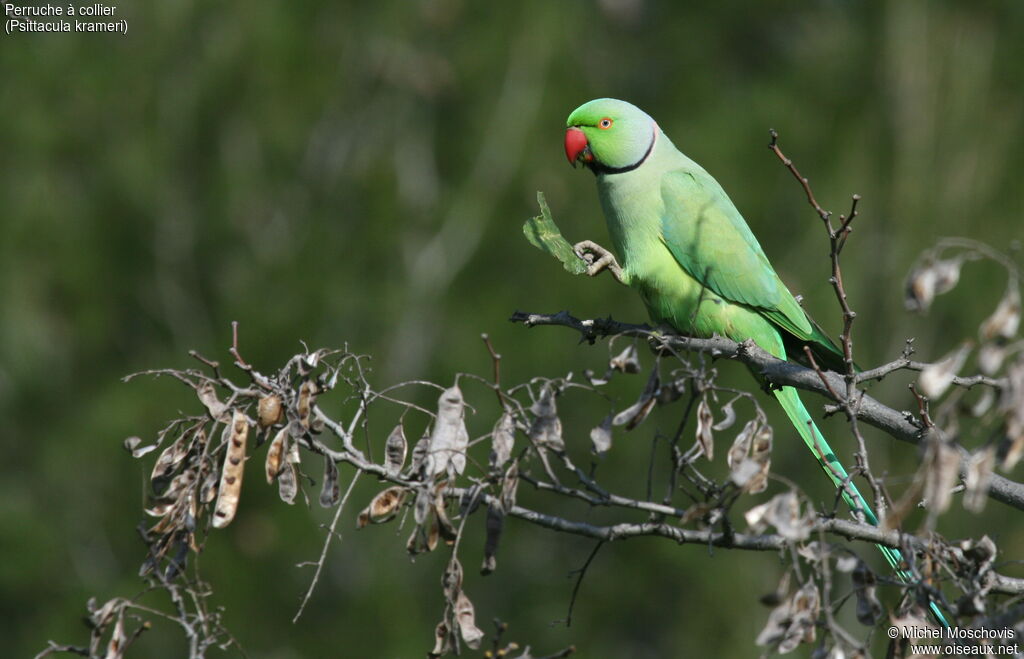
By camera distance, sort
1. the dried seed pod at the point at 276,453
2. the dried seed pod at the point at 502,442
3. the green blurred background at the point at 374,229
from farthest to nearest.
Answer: the green blurred background at the point at 374,229, the dried seed pod at the point at 276,453, the dried seed pod at the point at 502,442

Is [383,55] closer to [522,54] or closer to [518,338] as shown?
[522,54]

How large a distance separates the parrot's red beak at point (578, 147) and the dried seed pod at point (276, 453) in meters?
2.46

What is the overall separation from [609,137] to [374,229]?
5.22 metres

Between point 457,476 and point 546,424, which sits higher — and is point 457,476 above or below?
below

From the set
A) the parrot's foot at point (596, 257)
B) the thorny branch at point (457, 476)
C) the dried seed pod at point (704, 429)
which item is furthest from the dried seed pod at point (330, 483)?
the parrot's foot at point (596, 257)

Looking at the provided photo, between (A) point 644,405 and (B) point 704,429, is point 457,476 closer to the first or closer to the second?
(A) point 644,405

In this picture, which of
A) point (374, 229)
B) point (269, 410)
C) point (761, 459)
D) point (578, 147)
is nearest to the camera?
point (761, 459)

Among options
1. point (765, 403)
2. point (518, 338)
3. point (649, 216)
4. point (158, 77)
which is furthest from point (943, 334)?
point (158, 77)

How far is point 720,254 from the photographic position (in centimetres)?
417

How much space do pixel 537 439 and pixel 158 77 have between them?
7.97m

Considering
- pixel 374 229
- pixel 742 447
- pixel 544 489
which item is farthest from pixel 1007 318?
pixel 374 229

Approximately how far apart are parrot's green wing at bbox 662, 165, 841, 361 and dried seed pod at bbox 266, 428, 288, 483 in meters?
2.17

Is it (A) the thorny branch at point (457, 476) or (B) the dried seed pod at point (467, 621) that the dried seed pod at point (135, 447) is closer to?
(A) the thorny branch at point (457, 476)

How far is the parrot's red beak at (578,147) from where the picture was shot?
4414 mm
